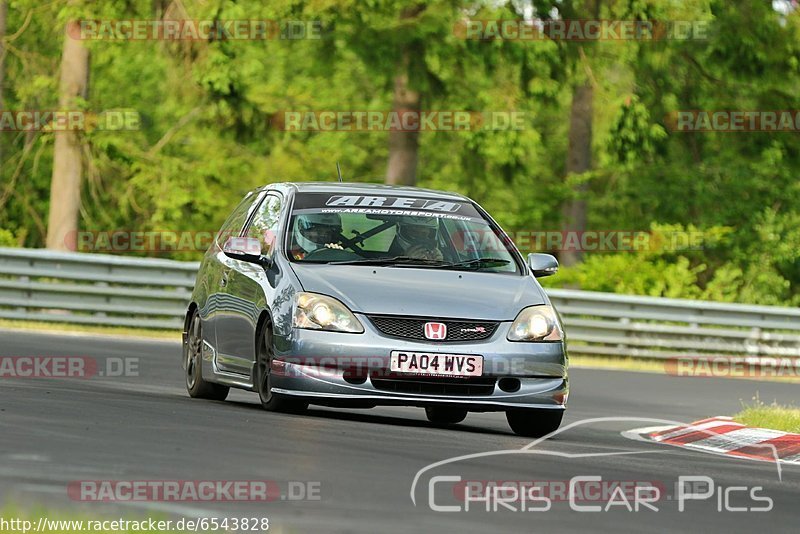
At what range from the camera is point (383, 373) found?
12.0m

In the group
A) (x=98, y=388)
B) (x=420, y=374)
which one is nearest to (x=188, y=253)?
(x=98, y=388)

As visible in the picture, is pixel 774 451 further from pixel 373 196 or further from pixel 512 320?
pixel 373 196

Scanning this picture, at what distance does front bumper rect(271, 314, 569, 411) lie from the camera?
12.0 m

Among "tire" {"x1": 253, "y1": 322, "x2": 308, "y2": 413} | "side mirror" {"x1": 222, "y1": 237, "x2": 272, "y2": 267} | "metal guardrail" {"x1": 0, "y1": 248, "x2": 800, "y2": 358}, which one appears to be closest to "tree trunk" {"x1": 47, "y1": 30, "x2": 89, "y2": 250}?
"metal guardrail" {"x1": 0, "y1": 248, "x2": 800, "y2": 358}

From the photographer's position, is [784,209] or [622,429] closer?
[622,429]

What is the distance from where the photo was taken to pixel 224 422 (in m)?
11.7

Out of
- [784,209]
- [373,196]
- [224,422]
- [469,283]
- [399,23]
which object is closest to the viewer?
[224,422]

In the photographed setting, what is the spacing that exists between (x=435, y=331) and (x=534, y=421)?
118 cm

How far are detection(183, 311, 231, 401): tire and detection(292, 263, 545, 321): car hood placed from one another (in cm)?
200

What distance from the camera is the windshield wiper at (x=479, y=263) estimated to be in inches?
515

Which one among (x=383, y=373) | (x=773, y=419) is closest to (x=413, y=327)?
(x=383, y=373)

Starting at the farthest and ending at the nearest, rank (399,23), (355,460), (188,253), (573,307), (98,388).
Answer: (188,253)
(399,23)
(573,307)
(98,388)
(355,460)

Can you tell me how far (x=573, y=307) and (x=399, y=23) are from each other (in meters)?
9.77

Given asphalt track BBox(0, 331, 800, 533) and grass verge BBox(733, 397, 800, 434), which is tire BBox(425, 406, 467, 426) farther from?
grass verge BBox(733, 397, 800, 434)
